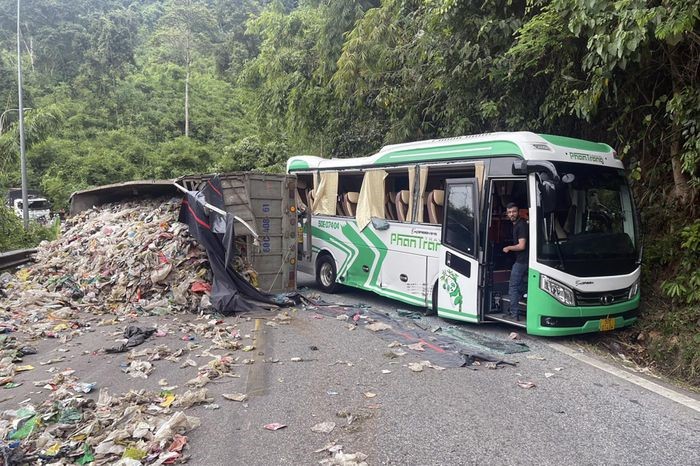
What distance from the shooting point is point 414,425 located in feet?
14.7

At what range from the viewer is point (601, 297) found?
6.88 m

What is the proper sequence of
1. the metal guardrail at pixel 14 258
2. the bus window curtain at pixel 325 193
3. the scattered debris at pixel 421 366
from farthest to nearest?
the metal guardrail at pixel 14 258 → the bus window curtain at pixel 325 193 → the scattered debris at pixel 421 366

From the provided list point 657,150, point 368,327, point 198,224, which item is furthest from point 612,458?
point 198,224

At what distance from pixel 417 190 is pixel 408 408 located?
4.70 metres

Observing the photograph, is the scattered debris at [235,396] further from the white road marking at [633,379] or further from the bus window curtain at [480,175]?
the bus window curtain at [480,175]

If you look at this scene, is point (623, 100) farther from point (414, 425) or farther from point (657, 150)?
point (414, 425)

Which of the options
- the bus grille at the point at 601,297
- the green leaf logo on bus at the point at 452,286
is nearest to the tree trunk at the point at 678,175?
the bus grille at the point at 601,297

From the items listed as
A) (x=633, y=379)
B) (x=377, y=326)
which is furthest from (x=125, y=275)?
(x=633, y=379)

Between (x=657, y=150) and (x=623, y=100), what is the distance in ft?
3.13

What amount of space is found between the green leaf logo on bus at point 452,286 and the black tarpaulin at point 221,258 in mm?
3045

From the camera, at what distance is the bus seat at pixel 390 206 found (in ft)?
31.6

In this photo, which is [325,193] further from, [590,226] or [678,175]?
[678,175]

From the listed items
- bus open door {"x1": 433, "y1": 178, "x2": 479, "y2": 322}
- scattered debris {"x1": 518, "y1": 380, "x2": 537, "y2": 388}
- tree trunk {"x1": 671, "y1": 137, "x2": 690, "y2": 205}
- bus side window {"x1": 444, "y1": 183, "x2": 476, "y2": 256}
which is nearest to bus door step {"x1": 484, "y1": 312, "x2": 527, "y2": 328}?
bus open door {"x1": 433, "y1": 178, "x2": 479, "y2": 322}

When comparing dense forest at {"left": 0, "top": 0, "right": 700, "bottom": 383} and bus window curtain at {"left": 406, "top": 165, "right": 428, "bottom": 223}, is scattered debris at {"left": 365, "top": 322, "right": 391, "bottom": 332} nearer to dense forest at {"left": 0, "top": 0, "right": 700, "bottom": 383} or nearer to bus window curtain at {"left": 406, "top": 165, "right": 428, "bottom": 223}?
bus window curtain at {"left": 406, "top": 165, "right": 428, "bottom": 223}
